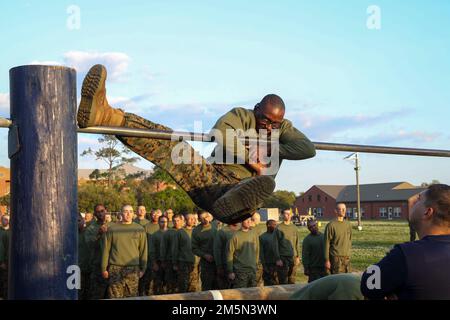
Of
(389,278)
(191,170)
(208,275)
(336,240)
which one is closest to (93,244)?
(208,275)

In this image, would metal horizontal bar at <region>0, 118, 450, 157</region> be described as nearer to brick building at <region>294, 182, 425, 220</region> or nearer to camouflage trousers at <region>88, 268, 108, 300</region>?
camouflage trousers at <region>88, 268, 108, 300</region>

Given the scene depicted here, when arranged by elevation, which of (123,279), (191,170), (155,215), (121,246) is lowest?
(123,279)

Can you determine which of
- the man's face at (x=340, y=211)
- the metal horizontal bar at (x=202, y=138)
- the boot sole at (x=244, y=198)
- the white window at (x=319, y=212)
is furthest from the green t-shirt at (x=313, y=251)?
the white window at (x=319, y=212)

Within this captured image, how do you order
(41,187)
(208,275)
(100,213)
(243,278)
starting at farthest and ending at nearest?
(208,275) < (243,278) < (100,213) < (41,187)

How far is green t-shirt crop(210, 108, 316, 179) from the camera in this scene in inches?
134

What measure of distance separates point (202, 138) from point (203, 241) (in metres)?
7.28

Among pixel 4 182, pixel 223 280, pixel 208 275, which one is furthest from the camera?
pixel 208 275

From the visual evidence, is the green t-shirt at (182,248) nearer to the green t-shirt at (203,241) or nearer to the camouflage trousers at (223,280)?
the green t-shirt at (203,241)

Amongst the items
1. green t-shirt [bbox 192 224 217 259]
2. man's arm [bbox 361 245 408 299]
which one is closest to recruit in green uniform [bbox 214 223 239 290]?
green t-shirt [bbox 192 224 217 259]

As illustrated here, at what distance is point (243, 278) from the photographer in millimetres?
9375

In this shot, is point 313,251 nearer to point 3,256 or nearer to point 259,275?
point 259,275

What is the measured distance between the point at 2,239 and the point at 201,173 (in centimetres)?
811

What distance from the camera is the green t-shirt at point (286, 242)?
10.3m

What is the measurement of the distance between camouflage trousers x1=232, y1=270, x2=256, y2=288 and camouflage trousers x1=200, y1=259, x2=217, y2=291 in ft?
2.56
